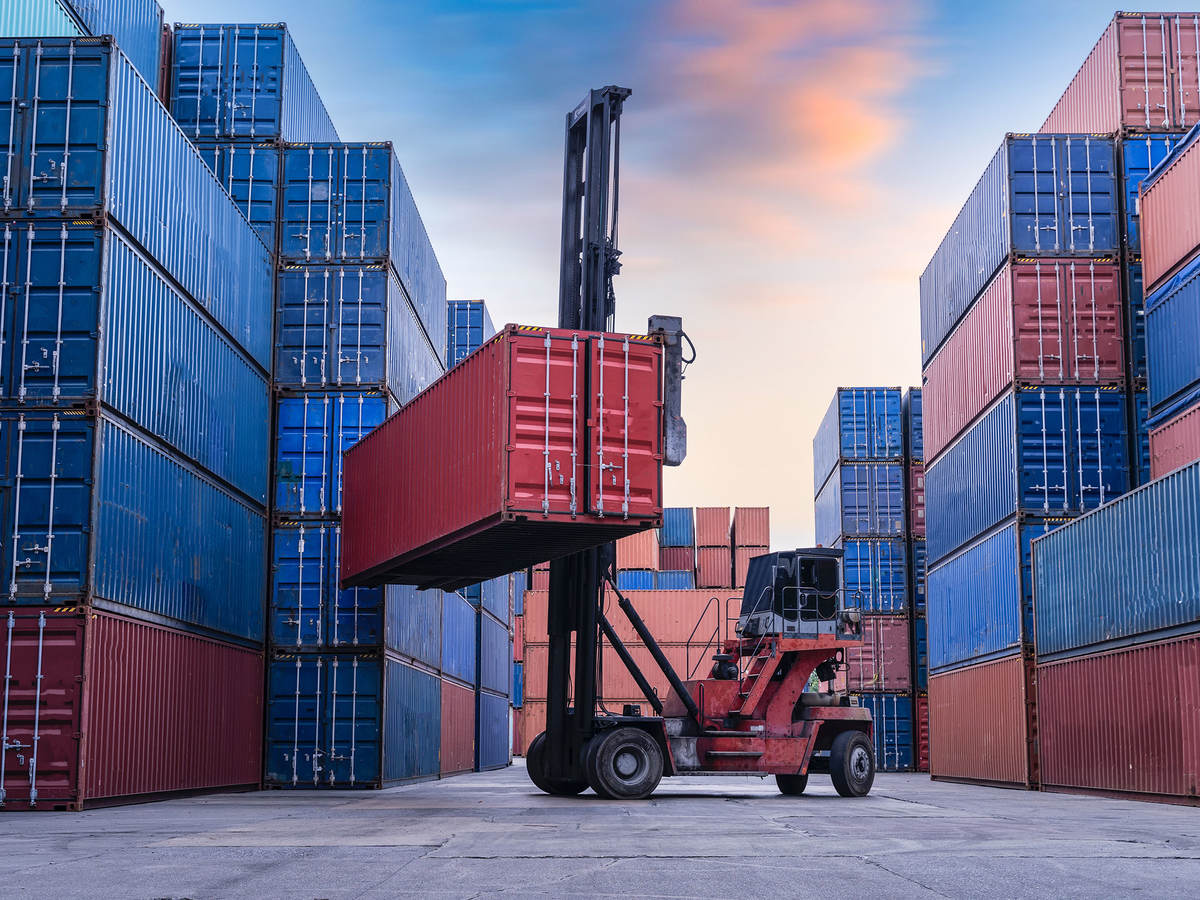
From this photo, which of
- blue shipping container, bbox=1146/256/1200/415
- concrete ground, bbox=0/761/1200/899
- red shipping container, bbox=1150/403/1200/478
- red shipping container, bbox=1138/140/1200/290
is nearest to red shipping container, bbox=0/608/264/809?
concrete ground, bbox=0/761/1200/899

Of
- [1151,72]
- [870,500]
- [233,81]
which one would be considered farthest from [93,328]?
[870,500]

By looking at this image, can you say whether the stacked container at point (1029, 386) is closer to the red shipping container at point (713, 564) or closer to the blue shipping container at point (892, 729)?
the blue shipping container at point (892, 729)

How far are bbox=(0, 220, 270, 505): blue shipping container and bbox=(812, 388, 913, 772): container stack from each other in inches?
1055

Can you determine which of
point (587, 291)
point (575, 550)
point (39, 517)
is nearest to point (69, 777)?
point (39, 517)

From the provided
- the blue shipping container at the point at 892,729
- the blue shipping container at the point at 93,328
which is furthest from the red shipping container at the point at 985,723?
the blue shipping container at the point at 93,328

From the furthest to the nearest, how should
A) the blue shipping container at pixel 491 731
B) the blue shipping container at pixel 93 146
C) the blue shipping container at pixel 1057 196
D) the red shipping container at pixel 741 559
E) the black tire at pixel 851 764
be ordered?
1. the red shipping container at pixel 741 559
2. the blue shipping container at pixel 491 731
3. the blue shipping container at pixel 1057 196
4. the black tire at pixel 851 764
5. the blue shipping container at pixel 93 146

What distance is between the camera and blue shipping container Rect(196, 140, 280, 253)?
25.5 metres

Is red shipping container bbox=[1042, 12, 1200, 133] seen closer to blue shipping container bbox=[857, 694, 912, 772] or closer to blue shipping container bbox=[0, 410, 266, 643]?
blue shipping container bbox=[0, 410, 266, 643]

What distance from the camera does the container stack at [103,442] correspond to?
16516mm

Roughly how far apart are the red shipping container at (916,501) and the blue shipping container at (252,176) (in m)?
25.2

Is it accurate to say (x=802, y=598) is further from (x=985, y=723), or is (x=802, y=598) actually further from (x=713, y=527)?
(x=713, y=527)

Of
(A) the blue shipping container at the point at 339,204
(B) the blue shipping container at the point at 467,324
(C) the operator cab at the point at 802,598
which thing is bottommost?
(C) the operator cab at the point at 802,598

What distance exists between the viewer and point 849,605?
43688mm

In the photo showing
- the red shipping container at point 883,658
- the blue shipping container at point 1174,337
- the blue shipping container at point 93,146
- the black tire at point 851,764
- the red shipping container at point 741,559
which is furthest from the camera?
the red shipping container at point 741,559
